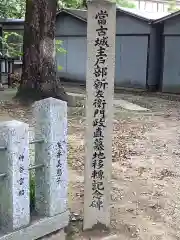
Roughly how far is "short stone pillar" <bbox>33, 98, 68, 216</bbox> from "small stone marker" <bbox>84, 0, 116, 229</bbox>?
0.95ft

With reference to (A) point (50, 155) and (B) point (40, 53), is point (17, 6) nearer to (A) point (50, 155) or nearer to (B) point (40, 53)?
(B) point (40, 53)

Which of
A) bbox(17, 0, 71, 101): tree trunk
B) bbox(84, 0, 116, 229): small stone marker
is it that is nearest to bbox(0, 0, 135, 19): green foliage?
bbox(17, 0, 71, 101): tree trunk

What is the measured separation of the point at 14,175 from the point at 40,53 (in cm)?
762

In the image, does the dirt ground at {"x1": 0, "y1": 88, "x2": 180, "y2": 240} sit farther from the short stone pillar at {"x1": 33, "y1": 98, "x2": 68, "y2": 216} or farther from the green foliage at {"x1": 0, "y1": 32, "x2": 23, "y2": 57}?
the green foliage at {"x1": 0, "y1": 32, "x2": 23, "y2": 57}

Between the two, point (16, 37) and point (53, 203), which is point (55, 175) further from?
point (16, 37)

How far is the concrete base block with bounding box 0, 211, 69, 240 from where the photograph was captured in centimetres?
333

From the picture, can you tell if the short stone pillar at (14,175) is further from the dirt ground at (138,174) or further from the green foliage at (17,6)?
the green foliage at (17,6)

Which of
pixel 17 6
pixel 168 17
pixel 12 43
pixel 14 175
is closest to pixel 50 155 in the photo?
pixel 14 175

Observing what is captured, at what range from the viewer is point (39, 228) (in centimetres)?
352

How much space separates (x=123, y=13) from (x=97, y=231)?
42.0 ft

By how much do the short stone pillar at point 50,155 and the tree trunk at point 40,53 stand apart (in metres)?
7.14

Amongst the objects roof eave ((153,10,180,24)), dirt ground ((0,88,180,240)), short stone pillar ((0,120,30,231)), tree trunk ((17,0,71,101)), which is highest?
roof eave ((153,10,180,24))

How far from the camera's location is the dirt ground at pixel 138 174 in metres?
4.11

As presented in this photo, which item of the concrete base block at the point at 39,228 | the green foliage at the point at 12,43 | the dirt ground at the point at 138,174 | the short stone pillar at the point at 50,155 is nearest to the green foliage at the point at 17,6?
the green foliage at the point at 12,43
